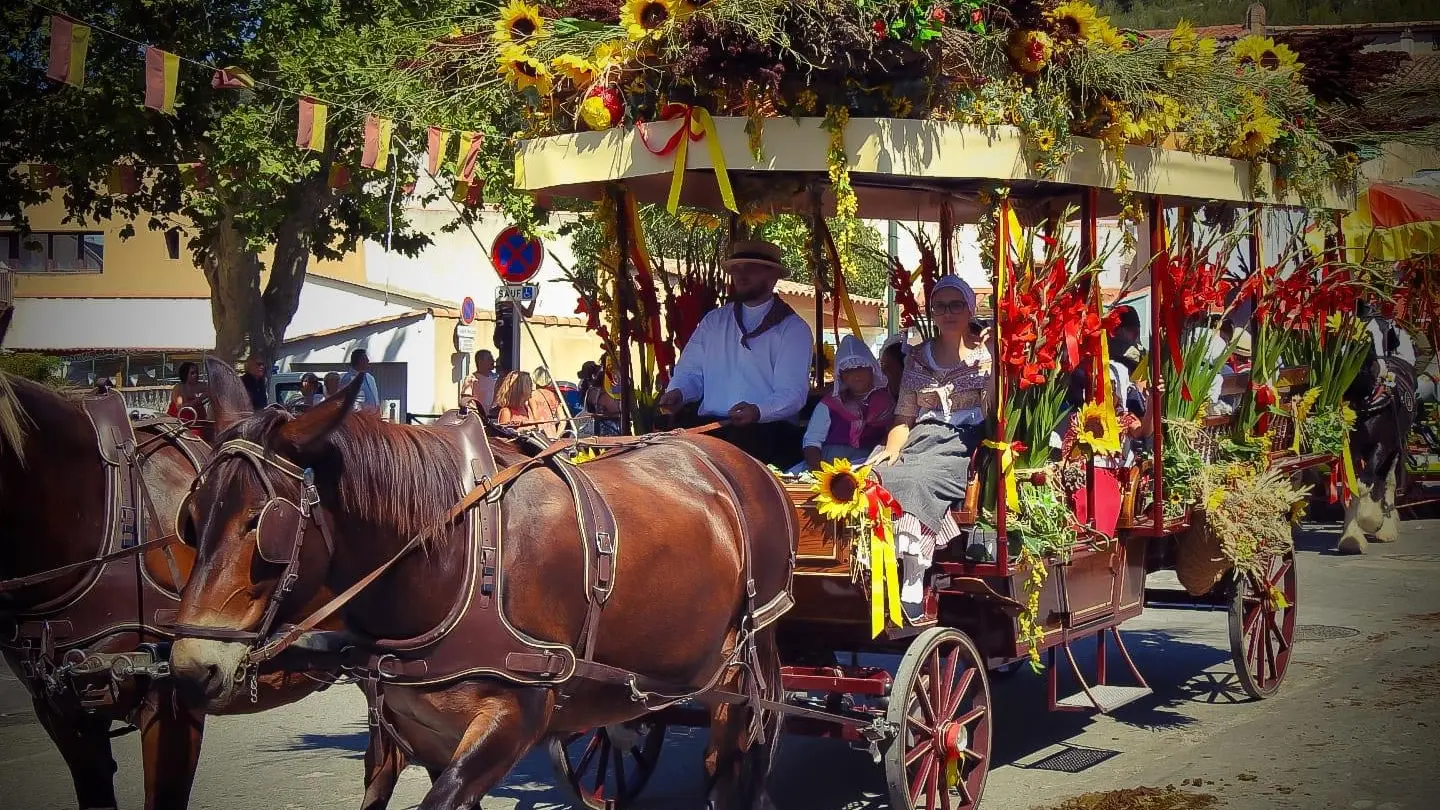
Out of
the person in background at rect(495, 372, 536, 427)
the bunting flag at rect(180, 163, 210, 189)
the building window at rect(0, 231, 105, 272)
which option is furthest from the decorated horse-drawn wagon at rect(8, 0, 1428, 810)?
the building window at rect(0, 231, 105, 272)

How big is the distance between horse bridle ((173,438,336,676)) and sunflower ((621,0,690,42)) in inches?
88.7

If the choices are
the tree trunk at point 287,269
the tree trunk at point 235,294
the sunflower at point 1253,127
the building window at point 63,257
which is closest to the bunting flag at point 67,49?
the sunflower at point 1253,127

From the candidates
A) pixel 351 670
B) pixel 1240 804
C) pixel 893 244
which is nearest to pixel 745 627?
pixel 351 670

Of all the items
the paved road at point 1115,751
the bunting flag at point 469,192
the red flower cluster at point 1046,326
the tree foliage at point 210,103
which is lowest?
the paved road at point 1115,751

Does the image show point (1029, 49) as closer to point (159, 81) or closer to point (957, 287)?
point (957, 287)

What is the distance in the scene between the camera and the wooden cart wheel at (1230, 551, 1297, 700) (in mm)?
7621

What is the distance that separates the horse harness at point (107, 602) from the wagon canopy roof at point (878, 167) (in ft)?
6.21

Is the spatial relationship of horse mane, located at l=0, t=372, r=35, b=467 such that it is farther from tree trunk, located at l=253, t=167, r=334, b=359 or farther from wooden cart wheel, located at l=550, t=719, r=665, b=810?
tree trunk, located at l=253, t=167, r=334, b=359

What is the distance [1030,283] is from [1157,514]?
1625 millimetres

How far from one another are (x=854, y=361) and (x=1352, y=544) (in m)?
8.83

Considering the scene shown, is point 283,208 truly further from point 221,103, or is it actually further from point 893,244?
point 893,244

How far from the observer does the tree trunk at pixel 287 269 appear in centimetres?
1602

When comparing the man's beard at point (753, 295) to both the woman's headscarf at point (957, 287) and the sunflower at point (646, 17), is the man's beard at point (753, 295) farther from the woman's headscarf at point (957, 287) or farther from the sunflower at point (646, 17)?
the sunflower at point (646, 17)

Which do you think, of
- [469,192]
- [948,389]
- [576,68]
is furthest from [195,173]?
[948,389]
